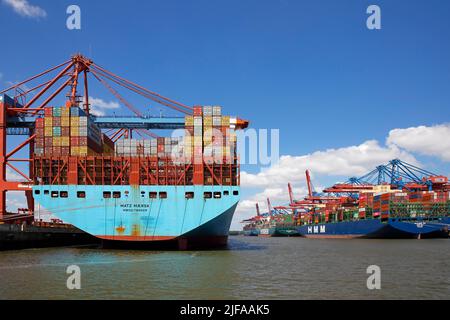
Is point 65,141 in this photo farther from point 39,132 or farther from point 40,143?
point 39,132

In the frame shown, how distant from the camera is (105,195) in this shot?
4144 cm

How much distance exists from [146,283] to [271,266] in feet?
38.0

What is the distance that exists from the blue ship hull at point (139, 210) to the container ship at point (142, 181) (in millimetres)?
96

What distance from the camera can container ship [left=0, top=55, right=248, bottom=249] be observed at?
4062 centimetres

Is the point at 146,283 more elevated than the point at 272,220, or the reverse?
the point at 146,283

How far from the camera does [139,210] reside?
40781 mm

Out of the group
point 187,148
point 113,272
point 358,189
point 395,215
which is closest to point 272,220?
point 358,189

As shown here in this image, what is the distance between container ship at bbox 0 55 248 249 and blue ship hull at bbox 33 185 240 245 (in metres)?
0.10

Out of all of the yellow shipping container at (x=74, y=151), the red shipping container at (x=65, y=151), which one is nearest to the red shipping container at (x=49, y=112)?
the red shipping container at (x=65, y=151)

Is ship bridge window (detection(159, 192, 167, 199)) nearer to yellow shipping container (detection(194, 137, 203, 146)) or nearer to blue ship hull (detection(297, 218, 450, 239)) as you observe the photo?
yellow shipping container (detection(194, 137, 203, 146))

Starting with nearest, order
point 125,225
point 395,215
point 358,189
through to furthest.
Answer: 1. point 125,225
2. point 395,215
3. point 358,189

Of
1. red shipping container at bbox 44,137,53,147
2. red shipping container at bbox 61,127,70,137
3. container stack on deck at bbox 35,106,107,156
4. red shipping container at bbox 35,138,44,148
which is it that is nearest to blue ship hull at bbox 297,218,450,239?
container stack on deck at bbox 35,106,107,156

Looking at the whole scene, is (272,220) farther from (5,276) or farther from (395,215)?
(5,276)
